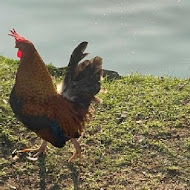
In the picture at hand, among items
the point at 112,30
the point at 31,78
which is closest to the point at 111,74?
the point at 112,30

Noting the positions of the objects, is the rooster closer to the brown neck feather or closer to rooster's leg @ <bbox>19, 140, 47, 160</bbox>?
the brown neck feather

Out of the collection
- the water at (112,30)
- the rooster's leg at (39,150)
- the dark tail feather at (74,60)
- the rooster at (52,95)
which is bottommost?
the rooster's leg at (39,150)

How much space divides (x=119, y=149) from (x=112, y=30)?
11.6ft

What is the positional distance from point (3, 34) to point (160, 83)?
10.1ft

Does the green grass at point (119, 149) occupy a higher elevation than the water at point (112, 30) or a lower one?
lower

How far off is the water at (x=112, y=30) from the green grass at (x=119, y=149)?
1253 millimetres

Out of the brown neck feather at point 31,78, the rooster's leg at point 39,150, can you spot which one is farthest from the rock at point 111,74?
the brown neck feather at point 31,78

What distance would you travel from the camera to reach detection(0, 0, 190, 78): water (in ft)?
25.7

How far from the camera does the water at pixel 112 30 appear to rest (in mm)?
7820

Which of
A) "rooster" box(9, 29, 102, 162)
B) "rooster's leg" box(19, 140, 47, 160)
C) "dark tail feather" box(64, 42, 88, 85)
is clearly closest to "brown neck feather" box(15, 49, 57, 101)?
"rooster" box(9, 29, 102, 162)

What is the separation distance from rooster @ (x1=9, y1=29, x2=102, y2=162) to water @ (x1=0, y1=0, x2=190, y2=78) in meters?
2.49

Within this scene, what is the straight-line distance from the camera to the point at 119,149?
5.36 m

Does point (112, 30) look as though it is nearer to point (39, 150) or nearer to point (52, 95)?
point (39, 150)

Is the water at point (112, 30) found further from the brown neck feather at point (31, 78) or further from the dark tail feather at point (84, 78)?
the brown neck feather at point (31, 78)
